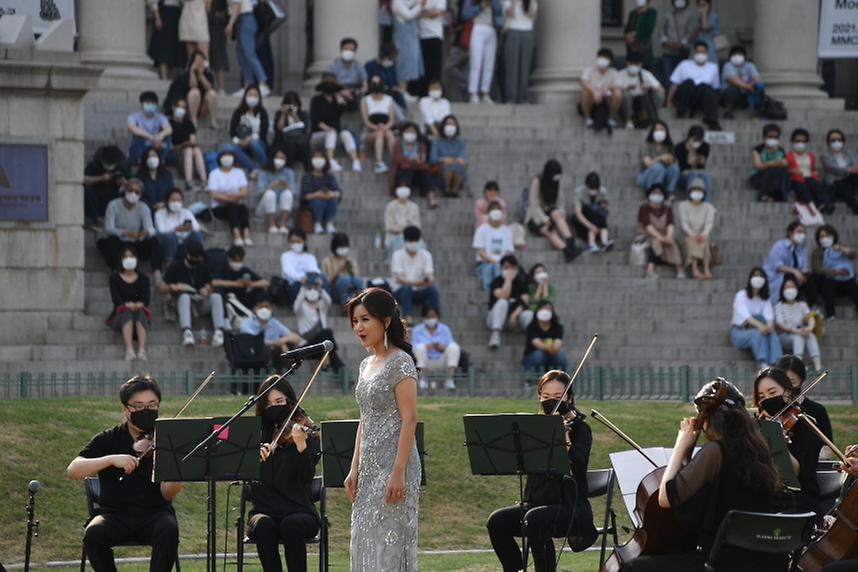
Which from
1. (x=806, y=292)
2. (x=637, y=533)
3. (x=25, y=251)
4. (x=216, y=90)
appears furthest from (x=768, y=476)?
(x=216, y=90)

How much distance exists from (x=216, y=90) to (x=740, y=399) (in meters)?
18.5

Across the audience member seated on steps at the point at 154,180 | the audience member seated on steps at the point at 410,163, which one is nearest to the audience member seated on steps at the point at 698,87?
the audience member seated on steps at the point at 410,163

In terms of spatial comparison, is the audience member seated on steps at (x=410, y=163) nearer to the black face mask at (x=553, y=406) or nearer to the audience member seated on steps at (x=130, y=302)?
the audience member seated on steps at (x=130, y=302)

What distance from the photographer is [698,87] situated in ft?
87.4

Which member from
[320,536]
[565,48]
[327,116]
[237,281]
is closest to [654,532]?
[320,536]

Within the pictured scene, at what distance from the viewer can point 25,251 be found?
19016 millimetres

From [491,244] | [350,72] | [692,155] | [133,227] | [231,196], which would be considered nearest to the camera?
[133,227]

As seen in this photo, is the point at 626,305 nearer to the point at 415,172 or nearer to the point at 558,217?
the point at 558,217

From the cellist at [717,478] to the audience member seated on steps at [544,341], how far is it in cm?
1121

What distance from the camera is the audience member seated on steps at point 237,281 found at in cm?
1977

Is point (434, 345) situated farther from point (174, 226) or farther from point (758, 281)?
point (758, 281)

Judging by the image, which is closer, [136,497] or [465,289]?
[136,497]

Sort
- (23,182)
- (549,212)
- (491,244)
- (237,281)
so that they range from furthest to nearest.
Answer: (549,212), (491,244), (237,281), (23,182)

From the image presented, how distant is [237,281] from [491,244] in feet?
12.6
